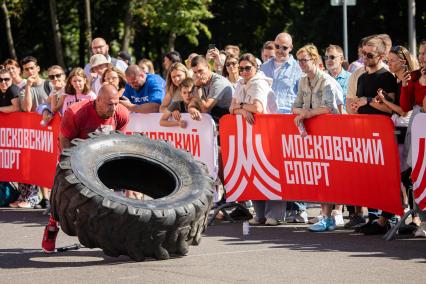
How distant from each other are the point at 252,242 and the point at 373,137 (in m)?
1.71

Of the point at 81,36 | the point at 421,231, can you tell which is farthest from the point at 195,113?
the point at 81,36

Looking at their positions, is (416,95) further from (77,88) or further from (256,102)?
(77,88)

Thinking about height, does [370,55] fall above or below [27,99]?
above

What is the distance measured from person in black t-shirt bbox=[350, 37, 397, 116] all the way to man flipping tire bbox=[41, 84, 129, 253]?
9.13 ft

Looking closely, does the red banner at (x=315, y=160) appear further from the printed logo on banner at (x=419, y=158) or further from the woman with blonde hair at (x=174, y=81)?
the woman with blonde hair at (x=174, y=81)

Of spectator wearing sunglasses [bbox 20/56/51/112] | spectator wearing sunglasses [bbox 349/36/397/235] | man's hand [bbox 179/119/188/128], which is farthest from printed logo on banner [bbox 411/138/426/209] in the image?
spectator wearing sunglasses [bbox 20/56/51/112]

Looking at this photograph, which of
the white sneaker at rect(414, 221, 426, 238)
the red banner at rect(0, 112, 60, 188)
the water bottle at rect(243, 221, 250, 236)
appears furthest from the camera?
the red banner at rect(0, 112, 60, 188)

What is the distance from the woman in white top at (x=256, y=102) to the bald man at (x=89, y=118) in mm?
2543

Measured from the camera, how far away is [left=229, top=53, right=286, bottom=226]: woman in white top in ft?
43.3

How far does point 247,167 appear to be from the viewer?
13.4m

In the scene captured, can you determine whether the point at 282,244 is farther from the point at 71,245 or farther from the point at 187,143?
the point at 187,143

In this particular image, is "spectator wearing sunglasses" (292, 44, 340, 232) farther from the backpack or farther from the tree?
the tree

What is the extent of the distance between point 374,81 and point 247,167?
2.10 m

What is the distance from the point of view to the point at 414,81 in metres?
11.7
